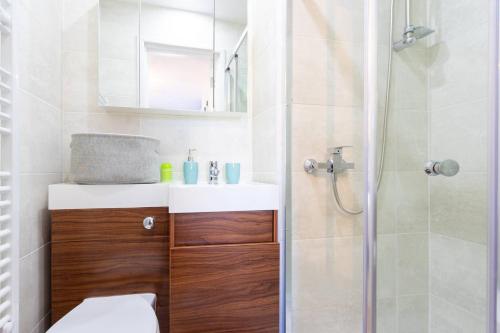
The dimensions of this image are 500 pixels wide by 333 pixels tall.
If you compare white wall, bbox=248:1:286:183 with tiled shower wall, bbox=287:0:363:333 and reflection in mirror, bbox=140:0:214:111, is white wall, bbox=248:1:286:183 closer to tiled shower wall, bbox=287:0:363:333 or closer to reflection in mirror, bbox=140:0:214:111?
tiled shower wall, bbox=287:0:363:333

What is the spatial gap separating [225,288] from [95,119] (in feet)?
3.41

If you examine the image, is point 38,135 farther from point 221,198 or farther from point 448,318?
point 448,318

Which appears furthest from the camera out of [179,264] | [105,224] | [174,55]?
[174,55]

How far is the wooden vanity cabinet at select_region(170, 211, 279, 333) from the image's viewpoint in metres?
0.98

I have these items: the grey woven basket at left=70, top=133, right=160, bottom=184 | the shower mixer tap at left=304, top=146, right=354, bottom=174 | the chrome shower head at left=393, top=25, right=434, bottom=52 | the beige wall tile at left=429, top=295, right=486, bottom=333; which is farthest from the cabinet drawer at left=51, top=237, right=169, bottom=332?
the chrome shower head at left=393, top=25, right=434, bottom=52

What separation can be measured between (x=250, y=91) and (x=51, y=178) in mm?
1044

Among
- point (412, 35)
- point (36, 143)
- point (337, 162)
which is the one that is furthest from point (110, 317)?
point (412, 35)

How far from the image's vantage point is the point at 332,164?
41.8 inches

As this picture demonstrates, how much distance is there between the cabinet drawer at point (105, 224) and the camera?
3.43 feet

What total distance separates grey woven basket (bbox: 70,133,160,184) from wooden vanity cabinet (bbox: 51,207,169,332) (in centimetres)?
13

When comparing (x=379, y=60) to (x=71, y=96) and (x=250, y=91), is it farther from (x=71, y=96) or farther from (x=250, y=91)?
(x=71, y=96)

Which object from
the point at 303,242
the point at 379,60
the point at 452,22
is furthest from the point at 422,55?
the point at 303,242

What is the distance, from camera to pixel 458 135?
769 millimetres

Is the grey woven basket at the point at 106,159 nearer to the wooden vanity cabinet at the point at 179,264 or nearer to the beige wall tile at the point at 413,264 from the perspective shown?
the wooden vanity cabinet at the point at 179,264
